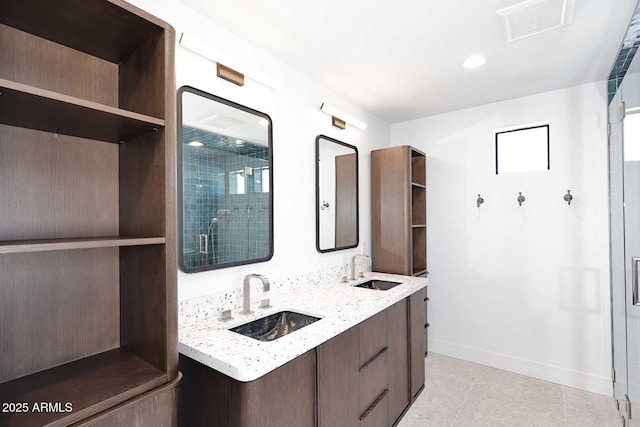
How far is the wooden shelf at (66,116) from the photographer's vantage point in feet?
2.94

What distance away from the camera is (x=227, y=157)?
185 centimetres

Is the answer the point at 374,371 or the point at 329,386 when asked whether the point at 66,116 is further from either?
the point at 374,371

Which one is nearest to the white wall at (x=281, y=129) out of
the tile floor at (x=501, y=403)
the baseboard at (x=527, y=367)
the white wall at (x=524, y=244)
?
the white wall at (x=524, y=244)

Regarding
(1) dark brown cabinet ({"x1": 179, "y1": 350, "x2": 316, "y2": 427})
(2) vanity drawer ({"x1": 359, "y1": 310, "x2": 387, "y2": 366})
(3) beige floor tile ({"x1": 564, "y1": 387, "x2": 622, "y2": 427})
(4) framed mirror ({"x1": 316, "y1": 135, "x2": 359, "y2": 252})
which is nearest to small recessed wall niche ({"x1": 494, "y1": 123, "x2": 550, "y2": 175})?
(4) framed mirror ({"x1": 316, "y1": 135, "x2": 359, "y2": 252})

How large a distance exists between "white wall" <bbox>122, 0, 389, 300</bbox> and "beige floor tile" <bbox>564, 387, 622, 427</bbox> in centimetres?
198

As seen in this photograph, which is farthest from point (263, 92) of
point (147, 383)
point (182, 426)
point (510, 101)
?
point (510, 101)

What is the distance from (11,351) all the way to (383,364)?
1.80 metres

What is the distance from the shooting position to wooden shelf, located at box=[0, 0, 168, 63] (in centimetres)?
102

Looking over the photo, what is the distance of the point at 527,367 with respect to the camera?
2.88 m

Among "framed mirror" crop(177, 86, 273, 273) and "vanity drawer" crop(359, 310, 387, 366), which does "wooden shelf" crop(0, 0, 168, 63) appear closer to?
"framed mirror" crop(177, 86, 273, 273)

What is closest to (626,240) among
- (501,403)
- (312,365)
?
(501,403)

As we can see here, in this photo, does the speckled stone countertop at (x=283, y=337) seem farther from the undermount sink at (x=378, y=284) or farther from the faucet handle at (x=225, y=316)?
the undermount sink at (x=378, y=284)

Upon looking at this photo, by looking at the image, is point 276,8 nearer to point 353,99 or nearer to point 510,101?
point 353,99

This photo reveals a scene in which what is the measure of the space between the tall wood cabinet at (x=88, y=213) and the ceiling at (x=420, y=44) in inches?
26.6
